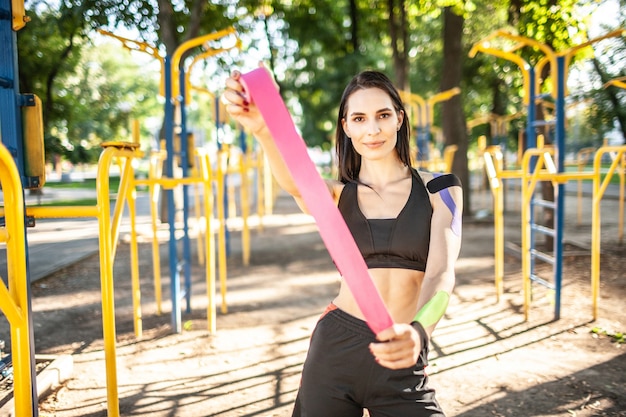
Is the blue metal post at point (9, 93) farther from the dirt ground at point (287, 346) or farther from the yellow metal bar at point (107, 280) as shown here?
the dirt ground at point (287, 346)

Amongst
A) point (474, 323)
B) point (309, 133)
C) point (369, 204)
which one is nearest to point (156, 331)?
point (474, 323)

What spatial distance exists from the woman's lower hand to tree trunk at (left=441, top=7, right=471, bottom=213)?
10797mm

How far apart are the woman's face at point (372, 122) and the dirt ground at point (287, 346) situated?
1893mm

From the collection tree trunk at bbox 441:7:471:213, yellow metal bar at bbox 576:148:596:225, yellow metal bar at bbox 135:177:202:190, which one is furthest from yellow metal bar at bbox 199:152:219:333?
tree trunk at bbox 441:7:471:213

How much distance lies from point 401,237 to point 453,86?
10.7 m

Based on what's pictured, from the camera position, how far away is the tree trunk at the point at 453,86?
37.8 feet

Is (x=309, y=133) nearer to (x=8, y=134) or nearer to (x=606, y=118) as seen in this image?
(x=606, y=118)

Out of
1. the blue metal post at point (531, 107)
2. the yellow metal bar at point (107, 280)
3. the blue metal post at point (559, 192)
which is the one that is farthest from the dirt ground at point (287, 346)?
the blue metal post at point (531, 107)

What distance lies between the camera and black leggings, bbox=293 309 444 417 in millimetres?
1430

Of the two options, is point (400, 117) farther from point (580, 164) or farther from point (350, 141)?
point (580, 164)

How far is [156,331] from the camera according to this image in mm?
4488

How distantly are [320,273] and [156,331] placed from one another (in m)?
2.71

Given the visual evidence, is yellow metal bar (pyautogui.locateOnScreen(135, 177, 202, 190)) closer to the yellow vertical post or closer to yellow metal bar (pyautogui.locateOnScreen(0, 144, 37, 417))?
the yellow vertical post

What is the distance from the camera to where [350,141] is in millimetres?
1742
